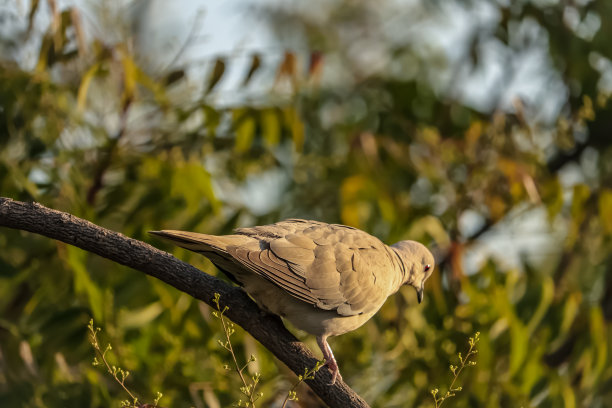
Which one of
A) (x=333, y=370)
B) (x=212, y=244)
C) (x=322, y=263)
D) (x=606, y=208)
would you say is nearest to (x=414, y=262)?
(x=322, y=263)

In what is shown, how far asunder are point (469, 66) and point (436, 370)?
3.86m

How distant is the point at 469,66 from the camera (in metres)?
7.93

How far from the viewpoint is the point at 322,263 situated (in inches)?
128

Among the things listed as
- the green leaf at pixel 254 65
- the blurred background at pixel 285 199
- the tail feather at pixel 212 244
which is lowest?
the blurred background at pixel 285 199

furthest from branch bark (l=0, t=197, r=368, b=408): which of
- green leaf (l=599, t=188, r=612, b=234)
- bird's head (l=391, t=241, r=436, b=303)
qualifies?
green leaf (l=599, t=188, r=612, b=234)

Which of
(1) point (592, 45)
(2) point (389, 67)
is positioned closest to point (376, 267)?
(1) point (592, 45)

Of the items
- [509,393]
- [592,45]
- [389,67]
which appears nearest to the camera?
[509,393]

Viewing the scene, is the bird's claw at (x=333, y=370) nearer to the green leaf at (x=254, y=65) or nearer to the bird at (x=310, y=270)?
the bird at (x=310, y=270)

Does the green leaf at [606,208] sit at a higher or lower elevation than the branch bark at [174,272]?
lower

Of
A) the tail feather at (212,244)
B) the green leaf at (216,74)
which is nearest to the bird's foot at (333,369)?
the tail feather at (212,244)

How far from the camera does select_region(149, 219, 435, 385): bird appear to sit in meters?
2.95

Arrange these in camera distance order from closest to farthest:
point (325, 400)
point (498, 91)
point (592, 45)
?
point (325, 400)
point (592, 45)
point (498, 91)

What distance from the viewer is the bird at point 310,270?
9.69 ft

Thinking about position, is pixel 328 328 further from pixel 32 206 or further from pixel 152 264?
pixel 32 206
